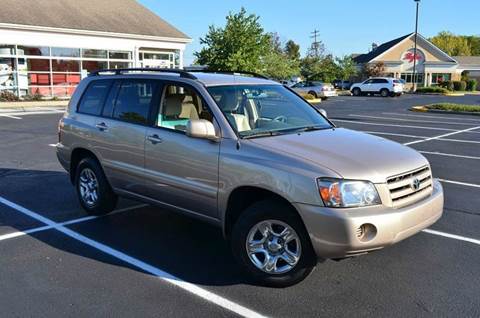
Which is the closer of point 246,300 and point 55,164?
point 246,300

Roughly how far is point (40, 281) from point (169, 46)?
29.2 metres

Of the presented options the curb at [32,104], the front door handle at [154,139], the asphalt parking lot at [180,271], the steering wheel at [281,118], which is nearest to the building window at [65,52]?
the curb at [32,104]

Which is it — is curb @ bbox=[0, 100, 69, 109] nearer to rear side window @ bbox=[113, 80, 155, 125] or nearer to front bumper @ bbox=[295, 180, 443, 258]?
rear side window @ bbox=[113, 80, 155, 125]

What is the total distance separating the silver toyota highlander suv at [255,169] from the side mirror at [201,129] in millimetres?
13

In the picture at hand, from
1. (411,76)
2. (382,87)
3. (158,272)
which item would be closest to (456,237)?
(158,272)

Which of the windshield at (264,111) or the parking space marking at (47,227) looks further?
the parking space marking at (47,227)

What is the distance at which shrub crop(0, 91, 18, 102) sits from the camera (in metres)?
24.4

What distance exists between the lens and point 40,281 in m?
4.36

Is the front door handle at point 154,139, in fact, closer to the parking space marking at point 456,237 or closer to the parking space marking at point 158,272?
the parking space marking at point 158,272

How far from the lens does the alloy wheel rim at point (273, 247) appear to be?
4.18m

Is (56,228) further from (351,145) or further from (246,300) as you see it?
(351,145)

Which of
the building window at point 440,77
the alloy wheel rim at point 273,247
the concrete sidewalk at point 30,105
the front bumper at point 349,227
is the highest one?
the building window at point 440,77

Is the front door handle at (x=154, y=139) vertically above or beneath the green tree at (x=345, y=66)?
beneath

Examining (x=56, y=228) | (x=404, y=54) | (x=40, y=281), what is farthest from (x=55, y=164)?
(x=404, y=54)
